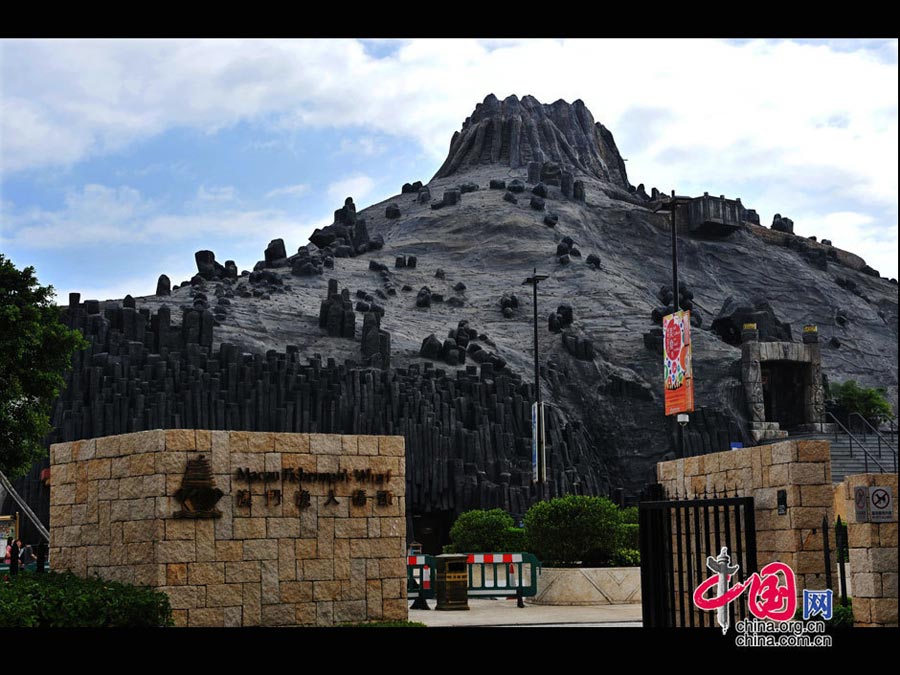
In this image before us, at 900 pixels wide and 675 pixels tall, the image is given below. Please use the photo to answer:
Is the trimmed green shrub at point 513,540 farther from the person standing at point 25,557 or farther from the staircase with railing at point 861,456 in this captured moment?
the staircase with railing at point 861,456

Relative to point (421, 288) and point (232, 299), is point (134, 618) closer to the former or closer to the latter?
point (232, 299)

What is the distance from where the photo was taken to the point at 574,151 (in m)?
115

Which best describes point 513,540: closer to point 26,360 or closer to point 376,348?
point 26,360

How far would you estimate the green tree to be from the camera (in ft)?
86.9

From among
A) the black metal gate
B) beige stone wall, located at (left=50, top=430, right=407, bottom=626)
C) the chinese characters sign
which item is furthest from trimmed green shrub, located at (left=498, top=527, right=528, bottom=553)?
the black metal gate

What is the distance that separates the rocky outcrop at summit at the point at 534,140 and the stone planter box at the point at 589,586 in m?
80.0

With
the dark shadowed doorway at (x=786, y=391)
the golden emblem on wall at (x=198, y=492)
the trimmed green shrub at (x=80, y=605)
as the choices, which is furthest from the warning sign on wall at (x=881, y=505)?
the dark shadowed doorway at (x=786, y=391)

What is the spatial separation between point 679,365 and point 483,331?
3885 centimetres

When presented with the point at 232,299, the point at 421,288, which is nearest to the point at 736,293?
the point at 421,288

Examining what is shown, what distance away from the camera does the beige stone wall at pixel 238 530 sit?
47.2 ft

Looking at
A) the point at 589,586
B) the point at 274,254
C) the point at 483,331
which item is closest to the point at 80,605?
the point at 589,586

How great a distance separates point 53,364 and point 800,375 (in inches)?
1595

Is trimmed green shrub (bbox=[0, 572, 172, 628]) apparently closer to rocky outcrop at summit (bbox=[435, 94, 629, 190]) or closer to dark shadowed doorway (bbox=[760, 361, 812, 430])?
dark shadowed doorway (bbox=[760, 361, 812, 430])

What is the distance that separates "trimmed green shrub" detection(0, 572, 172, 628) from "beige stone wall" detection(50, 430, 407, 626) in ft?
1.89
